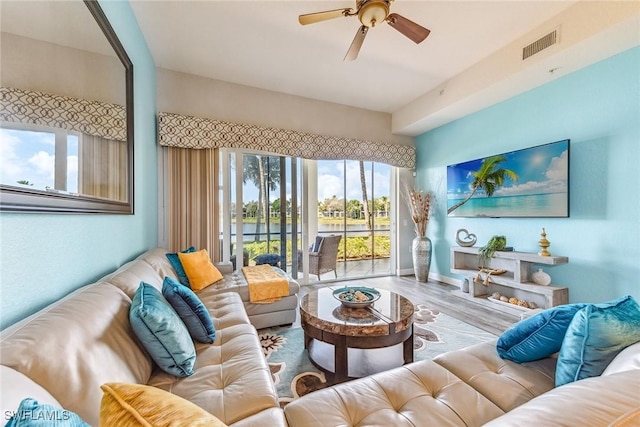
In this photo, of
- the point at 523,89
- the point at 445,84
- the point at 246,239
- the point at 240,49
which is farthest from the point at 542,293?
the point at 240,49

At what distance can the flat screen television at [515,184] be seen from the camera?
110 inches

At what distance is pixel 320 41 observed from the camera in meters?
2.78

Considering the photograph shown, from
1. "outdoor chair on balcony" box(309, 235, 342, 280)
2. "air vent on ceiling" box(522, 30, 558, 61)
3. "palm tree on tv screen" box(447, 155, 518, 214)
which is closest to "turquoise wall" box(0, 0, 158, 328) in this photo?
"outdoor chair on balcony" box(309, 235, 342, 280)

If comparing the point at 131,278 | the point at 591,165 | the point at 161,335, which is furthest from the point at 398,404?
the point at 591,165

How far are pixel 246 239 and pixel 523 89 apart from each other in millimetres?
A: 4108

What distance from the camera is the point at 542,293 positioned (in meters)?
2.78

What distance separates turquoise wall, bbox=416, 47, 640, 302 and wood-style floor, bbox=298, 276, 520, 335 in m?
0.87

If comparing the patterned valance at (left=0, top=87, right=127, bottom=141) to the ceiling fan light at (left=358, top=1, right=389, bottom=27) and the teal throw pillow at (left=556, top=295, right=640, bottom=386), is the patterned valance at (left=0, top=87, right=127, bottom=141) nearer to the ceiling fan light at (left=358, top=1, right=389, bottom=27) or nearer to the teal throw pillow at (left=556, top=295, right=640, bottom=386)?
the ceiling fan light at (left=358, top=1, right=389, bottom=27)

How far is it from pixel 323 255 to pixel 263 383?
3.08 metres

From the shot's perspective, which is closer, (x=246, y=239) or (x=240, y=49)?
(x=240, y=49)

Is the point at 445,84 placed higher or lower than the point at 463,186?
higher

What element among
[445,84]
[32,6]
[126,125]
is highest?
[445,84]

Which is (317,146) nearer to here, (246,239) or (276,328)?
(246,239)

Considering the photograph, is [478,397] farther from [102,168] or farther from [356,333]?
[102,168]
